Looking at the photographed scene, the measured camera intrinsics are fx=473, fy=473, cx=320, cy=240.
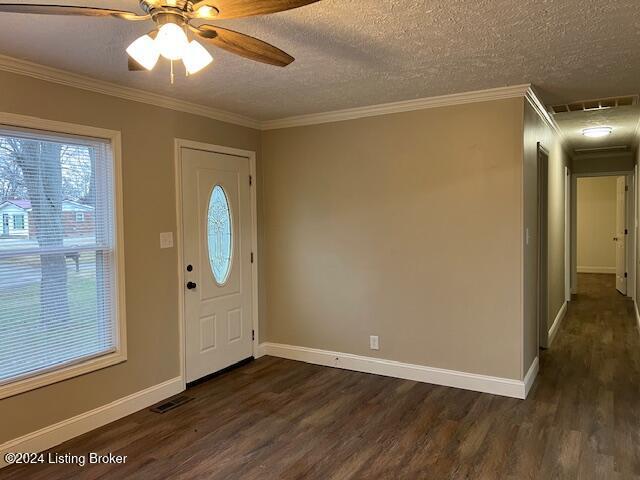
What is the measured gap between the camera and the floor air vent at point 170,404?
11.6 feet

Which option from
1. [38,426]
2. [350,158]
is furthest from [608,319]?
[38,426]

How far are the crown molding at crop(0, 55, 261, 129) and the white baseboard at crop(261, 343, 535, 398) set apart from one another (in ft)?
7.61

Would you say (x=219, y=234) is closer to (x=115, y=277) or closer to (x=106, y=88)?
(x=115, y=277)

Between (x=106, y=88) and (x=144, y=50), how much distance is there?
5.47 ft

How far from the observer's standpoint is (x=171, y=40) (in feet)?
5.57

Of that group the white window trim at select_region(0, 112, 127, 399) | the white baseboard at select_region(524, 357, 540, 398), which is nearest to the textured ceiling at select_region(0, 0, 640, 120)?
the white window trim at select_region(0, 112, 127, 399)

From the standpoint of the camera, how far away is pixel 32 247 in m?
2.91

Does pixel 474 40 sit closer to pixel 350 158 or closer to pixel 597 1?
pixel 597 1

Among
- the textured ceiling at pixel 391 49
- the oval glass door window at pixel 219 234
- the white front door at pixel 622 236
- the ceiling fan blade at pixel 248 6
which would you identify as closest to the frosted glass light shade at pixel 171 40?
the ceiling fan blade at pixel 248 6

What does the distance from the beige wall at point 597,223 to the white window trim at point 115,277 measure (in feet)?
32.8

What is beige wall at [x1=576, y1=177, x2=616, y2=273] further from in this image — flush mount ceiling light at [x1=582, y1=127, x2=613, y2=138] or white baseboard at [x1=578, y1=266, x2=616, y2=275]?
flush mount ceiling light at [x1=582, y1=127, x2=613, y2=138]

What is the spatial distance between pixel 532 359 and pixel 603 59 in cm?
245

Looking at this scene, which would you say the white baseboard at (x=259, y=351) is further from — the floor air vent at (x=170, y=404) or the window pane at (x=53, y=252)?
the window pane at (x=53, y=252)

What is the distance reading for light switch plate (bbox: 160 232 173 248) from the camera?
12.1 feet
